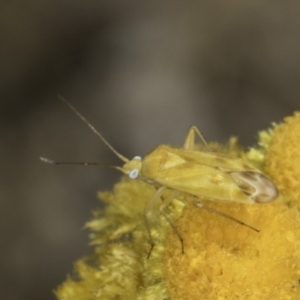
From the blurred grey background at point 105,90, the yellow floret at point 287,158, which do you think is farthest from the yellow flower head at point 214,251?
the blurred grey background at point 105,90

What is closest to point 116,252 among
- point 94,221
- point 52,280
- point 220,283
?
point 94,221

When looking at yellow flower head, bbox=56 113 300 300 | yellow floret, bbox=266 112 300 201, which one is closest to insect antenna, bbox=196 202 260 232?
yellow flower head, bbox=56 113 300 300

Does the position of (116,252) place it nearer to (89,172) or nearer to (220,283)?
(220,283)

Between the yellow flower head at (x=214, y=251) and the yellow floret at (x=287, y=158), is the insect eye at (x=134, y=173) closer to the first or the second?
the yellow flower head at (x=214, y=251)

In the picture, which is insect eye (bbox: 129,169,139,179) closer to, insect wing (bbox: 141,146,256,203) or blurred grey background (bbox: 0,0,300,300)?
insect wing (bbox: 141,146,256,203)

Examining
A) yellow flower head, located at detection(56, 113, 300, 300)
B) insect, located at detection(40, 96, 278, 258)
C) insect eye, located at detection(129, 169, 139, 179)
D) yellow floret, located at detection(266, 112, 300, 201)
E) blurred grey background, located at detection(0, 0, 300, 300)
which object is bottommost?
yellow flower head, located at detection(56, 113, 300, 300)

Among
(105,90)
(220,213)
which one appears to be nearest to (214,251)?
(220,213)

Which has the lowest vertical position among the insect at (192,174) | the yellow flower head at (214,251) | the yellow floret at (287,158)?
the yellow flower head at (214,251)
